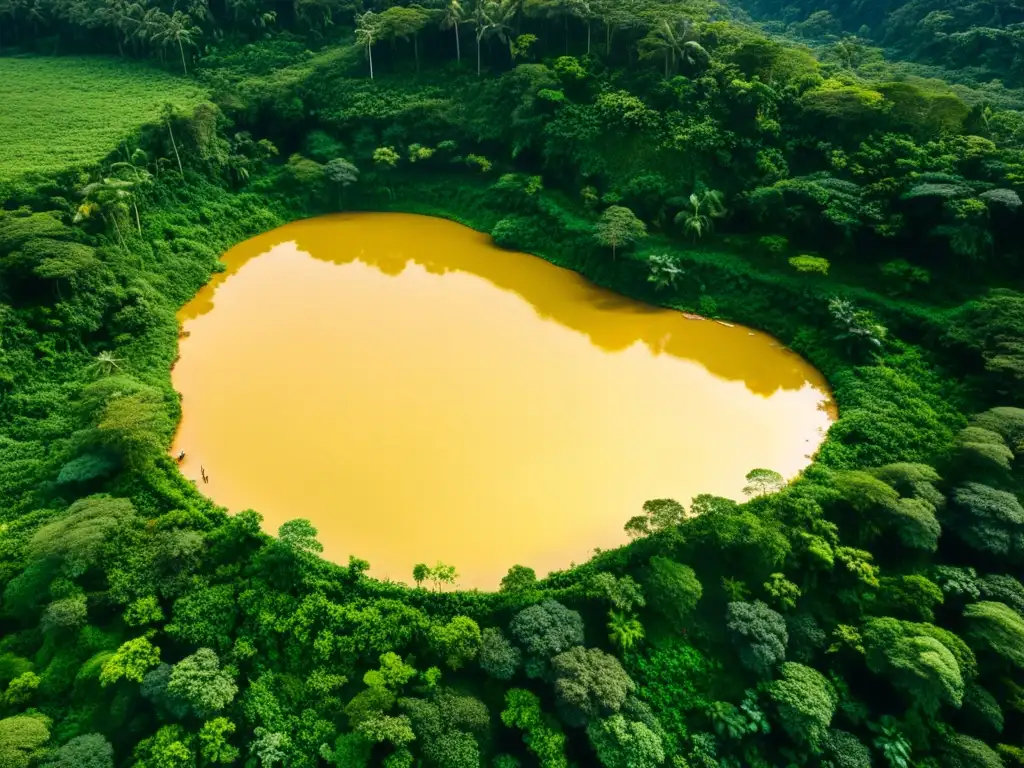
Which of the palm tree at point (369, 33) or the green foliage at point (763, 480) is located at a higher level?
the palm tree at point (369, 33)

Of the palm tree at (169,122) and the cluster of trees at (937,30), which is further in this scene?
the cluster of trees at (937,30)

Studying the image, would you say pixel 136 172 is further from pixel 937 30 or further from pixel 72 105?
pixel 937 30

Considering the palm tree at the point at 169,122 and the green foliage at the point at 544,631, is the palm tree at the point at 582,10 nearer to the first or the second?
the palm tree at the point at 169,122

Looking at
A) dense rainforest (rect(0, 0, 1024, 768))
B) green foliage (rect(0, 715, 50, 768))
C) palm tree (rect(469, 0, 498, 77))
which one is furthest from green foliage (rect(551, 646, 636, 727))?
palm tree (rect(469, 0, 498, 77))

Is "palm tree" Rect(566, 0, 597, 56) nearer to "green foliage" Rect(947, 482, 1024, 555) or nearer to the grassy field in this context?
the grassy field

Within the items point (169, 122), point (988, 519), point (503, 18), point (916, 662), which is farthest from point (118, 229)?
point (988, 519)

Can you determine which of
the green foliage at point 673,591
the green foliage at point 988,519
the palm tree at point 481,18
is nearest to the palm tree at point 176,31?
the palm tree at point 481,18
